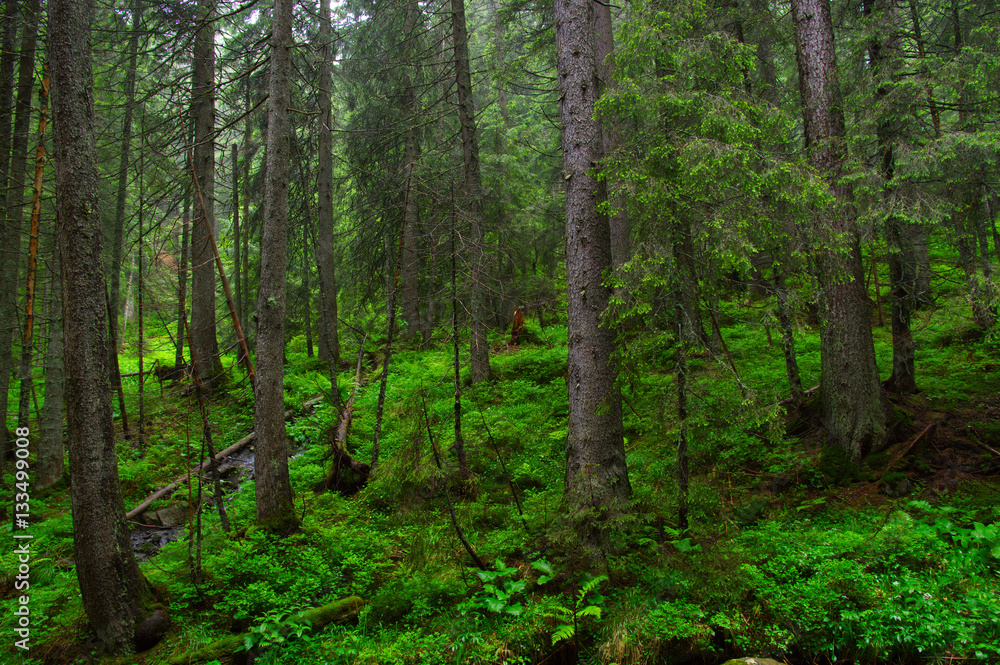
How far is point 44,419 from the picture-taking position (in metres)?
9.62

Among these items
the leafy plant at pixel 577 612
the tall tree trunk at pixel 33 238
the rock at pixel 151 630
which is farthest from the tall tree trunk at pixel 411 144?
the leafy plant at pixel 577 612

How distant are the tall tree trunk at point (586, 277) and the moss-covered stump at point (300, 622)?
103 inches

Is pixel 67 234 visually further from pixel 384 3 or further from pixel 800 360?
pixel 800 360

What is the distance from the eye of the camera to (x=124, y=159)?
10953 millimetres

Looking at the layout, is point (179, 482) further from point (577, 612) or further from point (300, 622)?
point (577, 612)

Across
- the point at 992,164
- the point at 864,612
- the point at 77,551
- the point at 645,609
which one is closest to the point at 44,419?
the point at 77,551

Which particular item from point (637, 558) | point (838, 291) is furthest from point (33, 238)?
point (838, 291)

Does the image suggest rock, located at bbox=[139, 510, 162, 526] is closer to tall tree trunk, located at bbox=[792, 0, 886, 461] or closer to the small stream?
the small stream

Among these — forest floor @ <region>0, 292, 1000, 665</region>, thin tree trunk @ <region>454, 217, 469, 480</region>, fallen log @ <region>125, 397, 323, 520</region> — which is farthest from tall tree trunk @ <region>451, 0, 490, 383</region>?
fallen log @ <region>125, 397, 323, 520</region>

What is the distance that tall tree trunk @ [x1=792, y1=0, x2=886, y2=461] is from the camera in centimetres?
707

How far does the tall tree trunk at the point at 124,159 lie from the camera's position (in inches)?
330

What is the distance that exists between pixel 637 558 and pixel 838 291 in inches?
188

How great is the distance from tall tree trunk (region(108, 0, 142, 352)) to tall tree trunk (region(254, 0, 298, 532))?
2002 millimetres

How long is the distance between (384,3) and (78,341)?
1182 cm
